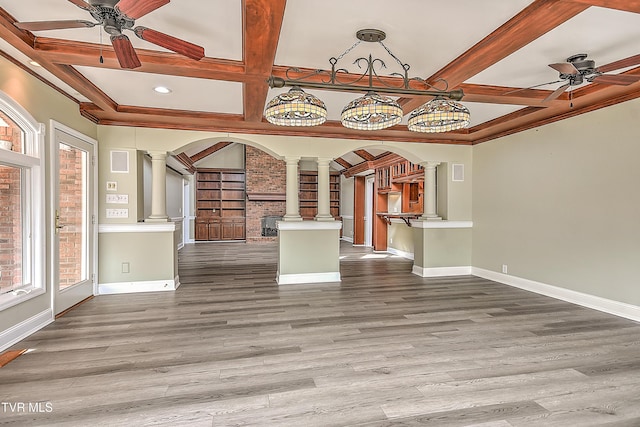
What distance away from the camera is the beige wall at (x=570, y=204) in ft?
11.8

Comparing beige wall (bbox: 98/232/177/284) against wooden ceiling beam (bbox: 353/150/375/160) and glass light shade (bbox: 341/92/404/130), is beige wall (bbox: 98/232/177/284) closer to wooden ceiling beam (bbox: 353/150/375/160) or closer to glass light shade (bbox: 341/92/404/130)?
glass light shade (bbox: 341/92/404/130)

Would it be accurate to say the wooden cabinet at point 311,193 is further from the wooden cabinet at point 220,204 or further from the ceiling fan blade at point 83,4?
the ceiling fan blade at point 83,4

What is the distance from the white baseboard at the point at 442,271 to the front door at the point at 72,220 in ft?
16.6

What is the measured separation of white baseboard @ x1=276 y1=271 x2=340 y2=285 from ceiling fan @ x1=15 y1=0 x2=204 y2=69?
3661 mm

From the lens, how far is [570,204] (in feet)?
13.8

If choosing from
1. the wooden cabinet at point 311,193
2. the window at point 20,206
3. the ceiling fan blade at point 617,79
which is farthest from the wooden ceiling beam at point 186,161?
the ceiling fan blade at point 617,79

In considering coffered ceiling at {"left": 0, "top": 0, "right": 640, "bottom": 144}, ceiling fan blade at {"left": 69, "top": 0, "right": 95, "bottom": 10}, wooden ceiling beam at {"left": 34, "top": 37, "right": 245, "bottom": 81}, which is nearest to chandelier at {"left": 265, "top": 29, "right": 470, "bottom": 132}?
coffered ceiling at {"left": 0, "top": 0, "right": 640, "bottom": 144}

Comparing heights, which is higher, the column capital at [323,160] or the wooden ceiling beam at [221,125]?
the wooden ceiling beam at [221,125]

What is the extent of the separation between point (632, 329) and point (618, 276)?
68cm

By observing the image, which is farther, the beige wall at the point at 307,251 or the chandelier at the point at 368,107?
the beige wall at the point at 307,251

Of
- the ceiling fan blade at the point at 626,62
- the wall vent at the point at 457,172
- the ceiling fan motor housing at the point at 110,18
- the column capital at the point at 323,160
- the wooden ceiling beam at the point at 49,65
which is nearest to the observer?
the ceiling fan motor housing at the point at 110,18

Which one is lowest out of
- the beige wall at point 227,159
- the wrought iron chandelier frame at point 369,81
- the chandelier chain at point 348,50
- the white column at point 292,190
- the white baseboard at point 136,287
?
the white baseboard at point 136,287

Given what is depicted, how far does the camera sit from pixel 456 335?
10.2 feet

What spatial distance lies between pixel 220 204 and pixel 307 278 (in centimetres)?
727
